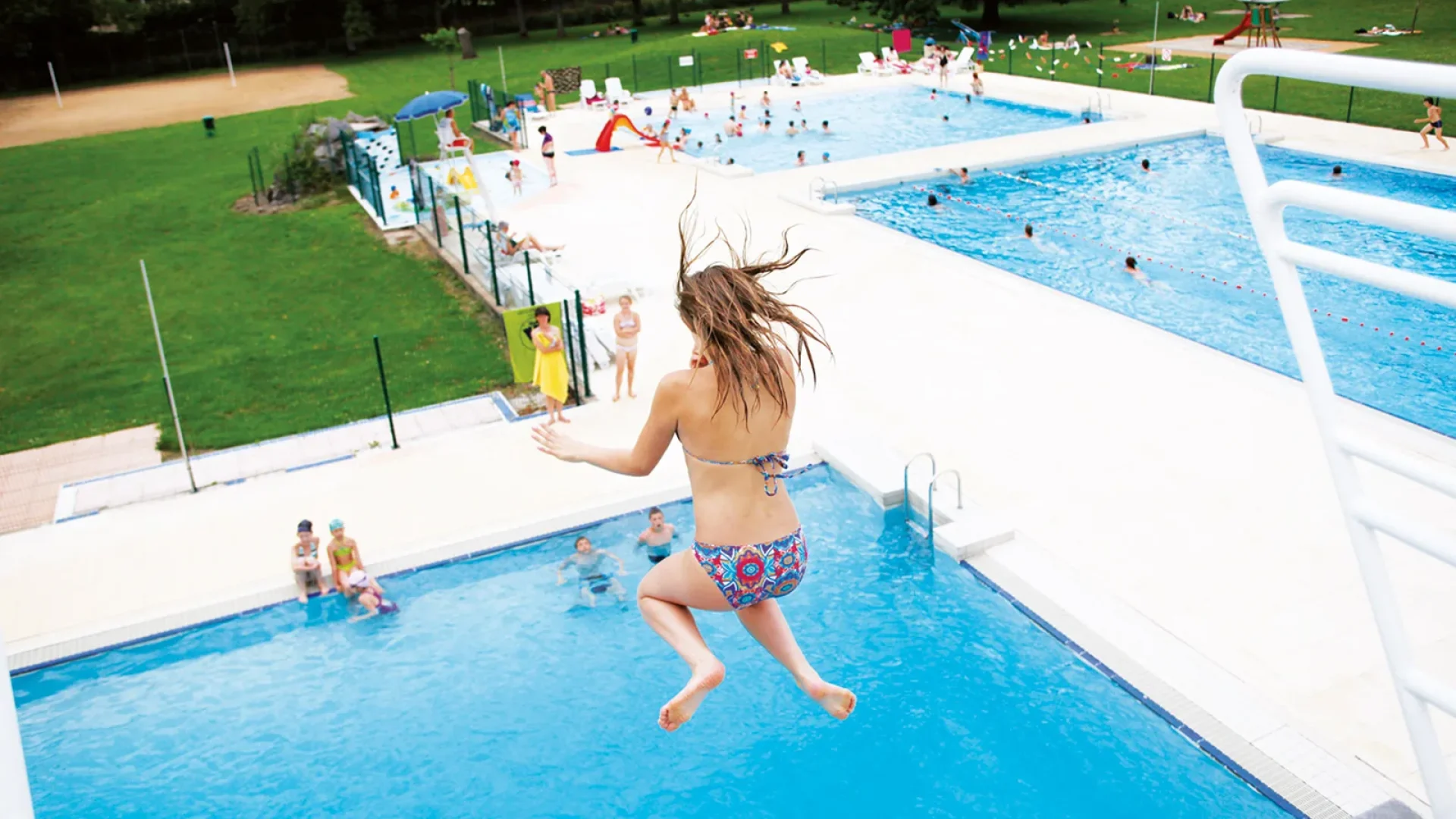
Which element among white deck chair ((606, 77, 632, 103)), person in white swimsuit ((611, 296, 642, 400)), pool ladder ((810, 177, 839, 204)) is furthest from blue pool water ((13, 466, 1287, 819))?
white deck chair ((606, 77, 632, 103))

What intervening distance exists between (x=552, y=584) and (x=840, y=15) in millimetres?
53777

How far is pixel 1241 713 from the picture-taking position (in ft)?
26.8


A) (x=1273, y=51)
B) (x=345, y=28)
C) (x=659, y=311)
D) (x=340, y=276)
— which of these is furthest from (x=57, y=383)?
(x=345, y=28)

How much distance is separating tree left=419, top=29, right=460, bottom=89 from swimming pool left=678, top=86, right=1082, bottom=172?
39.2 ft

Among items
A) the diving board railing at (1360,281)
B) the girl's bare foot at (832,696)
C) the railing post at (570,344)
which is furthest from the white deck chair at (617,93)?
the diving board railing at (1360,281)

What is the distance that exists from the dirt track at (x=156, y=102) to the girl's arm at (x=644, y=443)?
139 feet

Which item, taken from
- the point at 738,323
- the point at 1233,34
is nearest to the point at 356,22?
the point at 1233,34

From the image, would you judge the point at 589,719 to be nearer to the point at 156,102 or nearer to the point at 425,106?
the point at 425,106

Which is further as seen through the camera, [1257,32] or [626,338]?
[1257,32]

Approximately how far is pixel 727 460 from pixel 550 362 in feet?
30.9

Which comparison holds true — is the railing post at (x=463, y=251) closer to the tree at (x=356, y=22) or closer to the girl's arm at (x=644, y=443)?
the girl's arm at (x=644, y=443)

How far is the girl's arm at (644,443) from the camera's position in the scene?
433cm

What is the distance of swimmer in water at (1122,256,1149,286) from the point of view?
18.8 metres

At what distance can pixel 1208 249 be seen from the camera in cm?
2044
